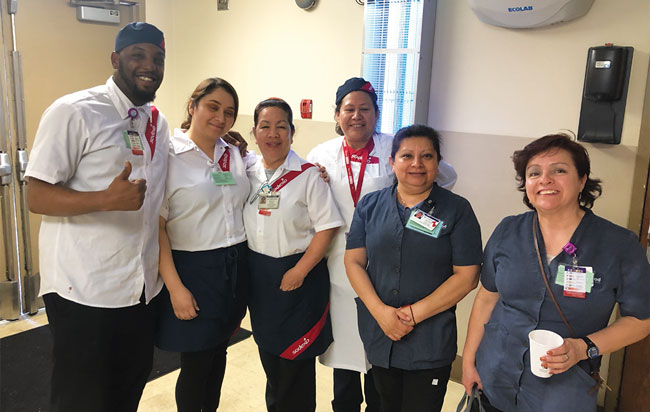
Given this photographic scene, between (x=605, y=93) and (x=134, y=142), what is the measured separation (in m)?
2.12

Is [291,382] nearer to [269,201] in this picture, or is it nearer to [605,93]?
[269,201]

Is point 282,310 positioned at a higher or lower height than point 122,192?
lower

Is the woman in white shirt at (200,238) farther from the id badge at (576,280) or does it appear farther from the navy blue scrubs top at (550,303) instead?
the id badge at (576,280)

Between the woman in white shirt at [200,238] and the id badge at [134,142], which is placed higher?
the id badge at [134,142]

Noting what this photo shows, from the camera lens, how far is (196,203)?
6.48 feet

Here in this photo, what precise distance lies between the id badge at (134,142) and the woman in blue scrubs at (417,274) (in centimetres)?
90

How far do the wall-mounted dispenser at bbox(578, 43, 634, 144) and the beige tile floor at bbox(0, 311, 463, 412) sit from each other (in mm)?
1663

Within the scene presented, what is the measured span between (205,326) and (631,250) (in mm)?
1551

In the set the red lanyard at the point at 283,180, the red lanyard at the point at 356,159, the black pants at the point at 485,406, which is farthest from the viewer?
the red lanyard at the point at 356,159

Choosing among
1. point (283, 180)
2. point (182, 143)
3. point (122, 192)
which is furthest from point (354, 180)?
point (122, 192)

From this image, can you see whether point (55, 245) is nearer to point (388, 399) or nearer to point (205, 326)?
point (205, 326)

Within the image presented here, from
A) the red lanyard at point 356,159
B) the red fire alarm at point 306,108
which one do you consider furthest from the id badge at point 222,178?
the red fire alarm at point 306,108

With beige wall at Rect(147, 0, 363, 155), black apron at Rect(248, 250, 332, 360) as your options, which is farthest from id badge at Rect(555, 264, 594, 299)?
beige wall at Rect(147, 0, 363, 155)

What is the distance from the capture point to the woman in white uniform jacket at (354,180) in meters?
2.24
